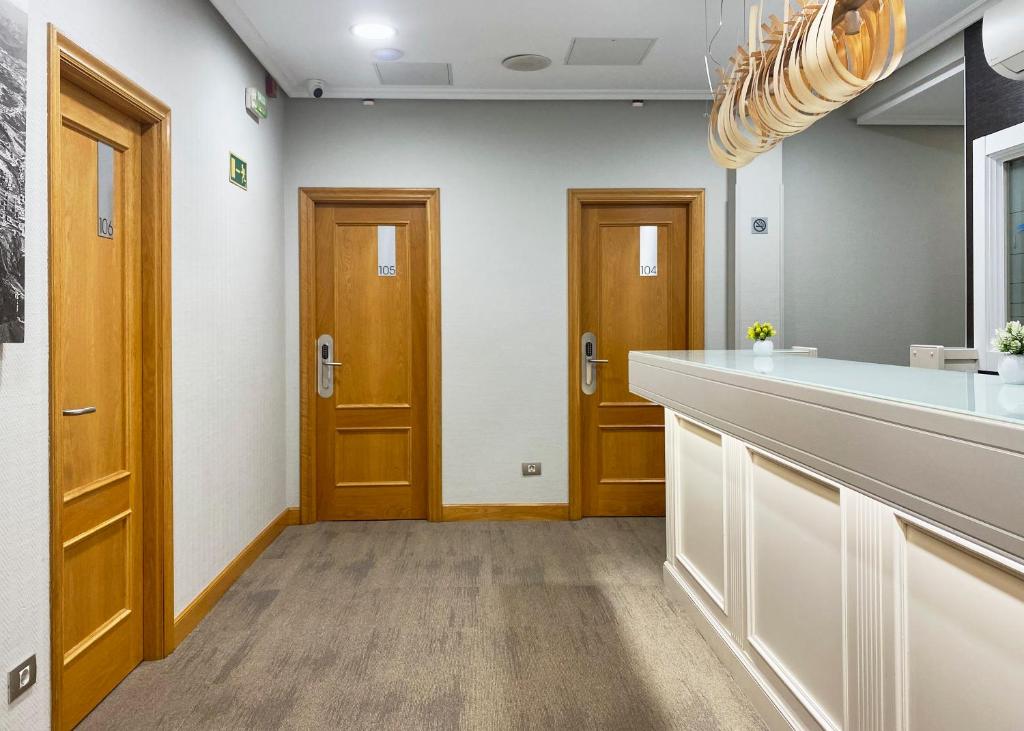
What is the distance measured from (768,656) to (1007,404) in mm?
1350

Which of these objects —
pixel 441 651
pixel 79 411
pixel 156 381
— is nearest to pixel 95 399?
pixel 79 411

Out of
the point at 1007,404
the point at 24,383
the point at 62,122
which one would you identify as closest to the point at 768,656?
the point at 1007,404

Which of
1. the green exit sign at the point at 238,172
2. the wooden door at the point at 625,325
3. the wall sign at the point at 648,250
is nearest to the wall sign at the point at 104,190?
the green exit sign at the point at 238,172

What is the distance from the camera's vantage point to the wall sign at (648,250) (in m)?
4.74

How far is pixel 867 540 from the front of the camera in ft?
5.39

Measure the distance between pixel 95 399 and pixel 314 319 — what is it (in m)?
2.23

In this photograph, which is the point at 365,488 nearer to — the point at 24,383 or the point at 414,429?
the point at 414,429

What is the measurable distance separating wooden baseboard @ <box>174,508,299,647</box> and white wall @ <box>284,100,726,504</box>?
220 mm

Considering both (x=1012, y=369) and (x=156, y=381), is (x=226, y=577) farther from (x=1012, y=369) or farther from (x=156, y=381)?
(x=1012, y=369)

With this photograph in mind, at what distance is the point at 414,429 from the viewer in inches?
184

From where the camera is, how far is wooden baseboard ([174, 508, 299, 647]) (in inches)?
113

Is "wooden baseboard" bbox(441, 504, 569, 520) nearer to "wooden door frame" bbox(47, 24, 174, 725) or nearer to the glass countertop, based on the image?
"wooden door frame" bbox(47, 24, 174, 725)

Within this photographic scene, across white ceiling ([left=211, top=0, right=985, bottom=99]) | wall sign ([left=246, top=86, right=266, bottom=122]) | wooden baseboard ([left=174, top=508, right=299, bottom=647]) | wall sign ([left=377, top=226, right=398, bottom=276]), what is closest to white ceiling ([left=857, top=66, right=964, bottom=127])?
white ceiling ([left=211, top=0, right=985, bottom=99])

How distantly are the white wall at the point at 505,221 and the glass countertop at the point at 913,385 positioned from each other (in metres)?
2.35
